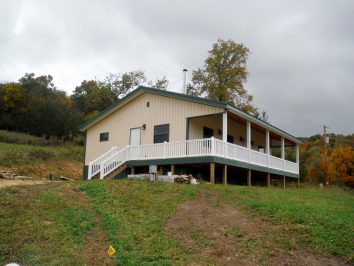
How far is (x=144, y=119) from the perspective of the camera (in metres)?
23.6

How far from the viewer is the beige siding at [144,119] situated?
21438 mm

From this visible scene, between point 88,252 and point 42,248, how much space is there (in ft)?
3.44

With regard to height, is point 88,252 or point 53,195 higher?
point 53,195

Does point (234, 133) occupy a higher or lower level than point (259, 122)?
lower

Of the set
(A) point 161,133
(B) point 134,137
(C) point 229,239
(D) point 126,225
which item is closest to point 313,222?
(C) point 229,239

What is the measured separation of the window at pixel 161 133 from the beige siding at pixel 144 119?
A: 0.23m

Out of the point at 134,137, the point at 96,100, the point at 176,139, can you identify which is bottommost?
the point at 176,139

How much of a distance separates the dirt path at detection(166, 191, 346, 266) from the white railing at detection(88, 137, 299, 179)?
6892 millimetres

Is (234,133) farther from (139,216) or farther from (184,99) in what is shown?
(139,216)

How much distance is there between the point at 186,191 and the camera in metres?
14.1

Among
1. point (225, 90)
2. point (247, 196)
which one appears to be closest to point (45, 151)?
point (225, 90)

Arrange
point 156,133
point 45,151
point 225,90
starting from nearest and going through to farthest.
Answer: point 156,133, point 45,151, point 225,90

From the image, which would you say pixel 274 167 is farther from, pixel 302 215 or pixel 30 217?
pixel 30 217

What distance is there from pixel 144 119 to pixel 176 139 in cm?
287
